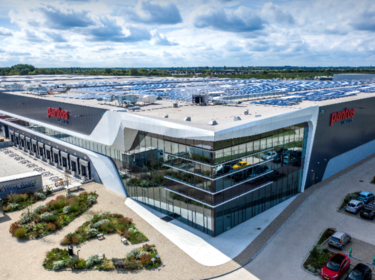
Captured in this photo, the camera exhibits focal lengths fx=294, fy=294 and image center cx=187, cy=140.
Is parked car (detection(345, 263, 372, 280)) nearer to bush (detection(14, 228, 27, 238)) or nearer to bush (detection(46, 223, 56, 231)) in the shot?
bush (detection(46, 223, 56, 231))

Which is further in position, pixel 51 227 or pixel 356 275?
pixel 51 227

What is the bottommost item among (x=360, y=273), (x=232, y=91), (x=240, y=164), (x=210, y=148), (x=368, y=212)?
(x=368, y=212)

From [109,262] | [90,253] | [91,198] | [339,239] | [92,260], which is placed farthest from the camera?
[91,198]

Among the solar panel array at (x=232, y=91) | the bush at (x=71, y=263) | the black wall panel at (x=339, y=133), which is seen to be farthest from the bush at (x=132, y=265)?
the solar panel array at (x=232, y=91)

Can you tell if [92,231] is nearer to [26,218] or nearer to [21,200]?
[26,218]

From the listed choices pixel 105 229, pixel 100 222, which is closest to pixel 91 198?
pixel 100 222

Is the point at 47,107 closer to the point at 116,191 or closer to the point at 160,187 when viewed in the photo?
the point at 116,191

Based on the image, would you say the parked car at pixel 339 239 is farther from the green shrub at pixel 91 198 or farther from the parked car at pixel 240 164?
the green shrub at pixel 91 198
